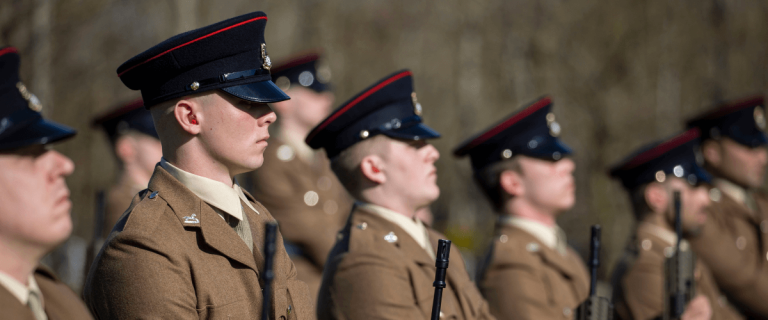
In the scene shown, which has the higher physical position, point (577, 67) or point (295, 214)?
point (577, 67)

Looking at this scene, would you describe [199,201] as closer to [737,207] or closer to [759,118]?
[737,207]

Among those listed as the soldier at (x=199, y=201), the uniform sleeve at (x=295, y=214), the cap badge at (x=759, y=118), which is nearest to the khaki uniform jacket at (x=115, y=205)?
the uniform sleeve at (x=295, y=214)

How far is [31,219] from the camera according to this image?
2756 mm

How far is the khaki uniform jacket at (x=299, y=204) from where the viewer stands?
6164 millimetres

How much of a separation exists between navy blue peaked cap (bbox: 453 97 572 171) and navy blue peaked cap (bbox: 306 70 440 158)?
103 centimetres

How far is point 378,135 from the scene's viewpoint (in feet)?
12.6

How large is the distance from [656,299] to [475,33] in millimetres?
13897

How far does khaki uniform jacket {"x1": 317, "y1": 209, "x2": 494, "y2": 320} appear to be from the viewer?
3471 mm

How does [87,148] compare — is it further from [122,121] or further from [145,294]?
[145,294]

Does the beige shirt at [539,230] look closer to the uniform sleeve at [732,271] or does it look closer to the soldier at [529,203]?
the soldier at [529,203]

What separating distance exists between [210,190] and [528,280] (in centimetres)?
232

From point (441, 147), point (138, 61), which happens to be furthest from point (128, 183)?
point (441, 147)

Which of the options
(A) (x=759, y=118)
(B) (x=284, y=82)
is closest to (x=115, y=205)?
(B) (x=284, y=82)

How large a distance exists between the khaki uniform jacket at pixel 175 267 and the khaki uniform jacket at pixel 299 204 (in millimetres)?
3277
